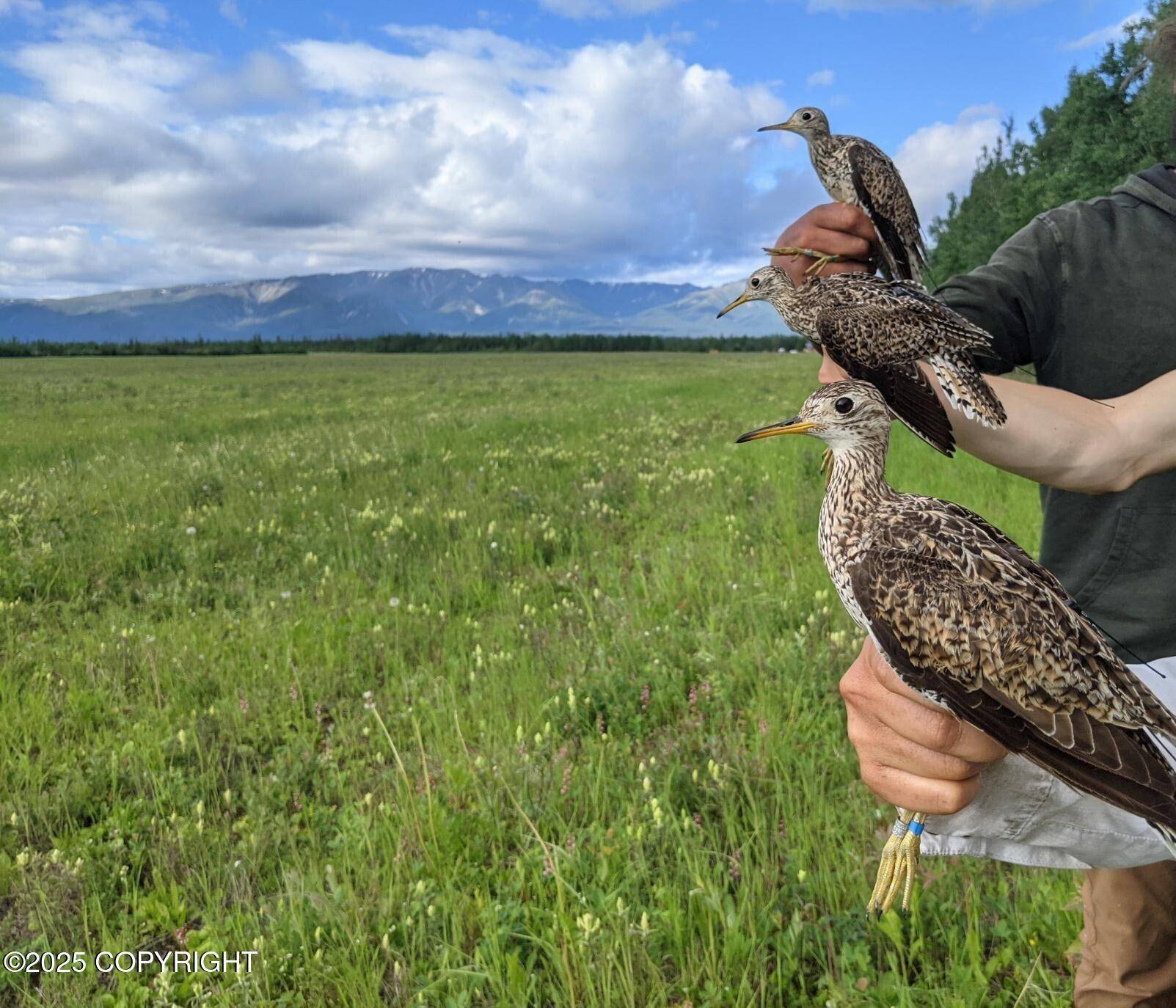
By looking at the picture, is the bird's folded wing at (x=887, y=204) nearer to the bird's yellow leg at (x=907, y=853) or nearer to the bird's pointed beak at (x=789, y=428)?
the bird's pointed beak at (x=789, y=428)

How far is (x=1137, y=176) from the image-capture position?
3875 mm

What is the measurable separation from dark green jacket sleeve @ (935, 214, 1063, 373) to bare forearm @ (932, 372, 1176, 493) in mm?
1005

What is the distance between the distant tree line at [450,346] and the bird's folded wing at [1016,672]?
122m

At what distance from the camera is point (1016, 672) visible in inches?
78.8

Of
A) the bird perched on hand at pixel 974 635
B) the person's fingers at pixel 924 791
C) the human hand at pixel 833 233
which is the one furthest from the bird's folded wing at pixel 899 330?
the person's fingers at pixel 924 791

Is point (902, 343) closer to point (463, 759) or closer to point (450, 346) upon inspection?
point (463, 759)

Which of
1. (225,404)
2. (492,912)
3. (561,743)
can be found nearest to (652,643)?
(561,743)

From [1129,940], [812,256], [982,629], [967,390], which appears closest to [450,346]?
[812,256]

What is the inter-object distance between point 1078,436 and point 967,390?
1.62ft

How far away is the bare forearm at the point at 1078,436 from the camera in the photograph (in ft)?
7.88

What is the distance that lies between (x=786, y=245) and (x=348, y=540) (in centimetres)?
793

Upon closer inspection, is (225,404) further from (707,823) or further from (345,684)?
(707,823)

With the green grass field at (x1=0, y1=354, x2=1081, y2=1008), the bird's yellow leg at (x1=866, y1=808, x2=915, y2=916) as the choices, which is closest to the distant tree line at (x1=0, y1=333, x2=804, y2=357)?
the green grass field at (x1=0, y1=354, x2=1081, y2=1008)

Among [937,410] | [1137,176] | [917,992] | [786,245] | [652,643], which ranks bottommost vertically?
[917,992]
